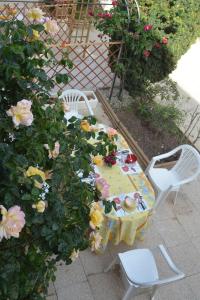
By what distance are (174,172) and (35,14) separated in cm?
316

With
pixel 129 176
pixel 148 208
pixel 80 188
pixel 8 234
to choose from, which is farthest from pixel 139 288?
pixel 8 234

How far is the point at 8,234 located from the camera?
147 cm

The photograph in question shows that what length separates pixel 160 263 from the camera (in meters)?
3.87

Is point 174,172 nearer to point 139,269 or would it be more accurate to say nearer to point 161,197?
point 161,197

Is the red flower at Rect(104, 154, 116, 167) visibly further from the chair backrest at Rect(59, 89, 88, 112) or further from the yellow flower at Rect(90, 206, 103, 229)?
the yellow flower at Rect(90, 206, 103, 229)

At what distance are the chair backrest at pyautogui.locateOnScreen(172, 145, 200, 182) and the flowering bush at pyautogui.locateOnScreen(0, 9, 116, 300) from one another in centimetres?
252

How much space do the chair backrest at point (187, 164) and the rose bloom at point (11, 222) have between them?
310 centimetres

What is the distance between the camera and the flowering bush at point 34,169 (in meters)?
1.61

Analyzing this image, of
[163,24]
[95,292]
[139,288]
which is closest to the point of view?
[139,288]

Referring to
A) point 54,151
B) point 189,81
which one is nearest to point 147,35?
point 189,81

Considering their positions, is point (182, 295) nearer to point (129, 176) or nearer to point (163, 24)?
point (129, 176)

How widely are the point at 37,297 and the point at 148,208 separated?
175 centimetres

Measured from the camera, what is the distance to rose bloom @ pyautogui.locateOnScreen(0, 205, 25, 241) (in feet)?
4.82

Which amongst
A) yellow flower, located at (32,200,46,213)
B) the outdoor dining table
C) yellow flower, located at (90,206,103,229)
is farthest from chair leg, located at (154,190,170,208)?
yellow flower, located at (32,200,46,213)
